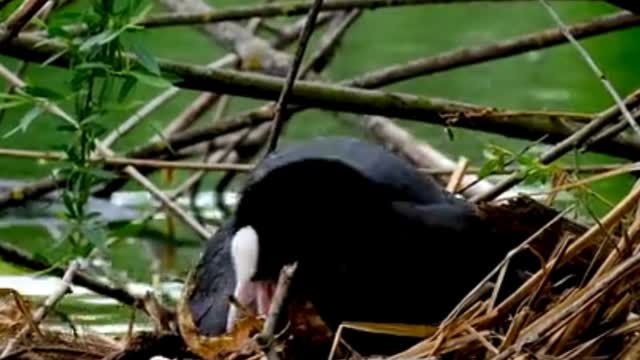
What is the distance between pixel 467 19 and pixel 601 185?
15.6 feet

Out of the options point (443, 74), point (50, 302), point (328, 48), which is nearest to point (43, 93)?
point (50, 302)

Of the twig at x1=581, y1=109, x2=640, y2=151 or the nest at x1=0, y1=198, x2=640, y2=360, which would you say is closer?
the nest at x1=0, y1=198, x2=640, y2=360

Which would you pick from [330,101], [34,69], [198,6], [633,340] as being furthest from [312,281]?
[34,69]

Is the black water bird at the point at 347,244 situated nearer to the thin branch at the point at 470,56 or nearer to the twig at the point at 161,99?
the twig at the point at 161,99

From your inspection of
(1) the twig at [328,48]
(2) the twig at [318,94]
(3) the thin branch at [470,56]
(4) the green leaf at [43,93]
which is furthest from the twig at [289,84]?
(1) the twig at [328,48]

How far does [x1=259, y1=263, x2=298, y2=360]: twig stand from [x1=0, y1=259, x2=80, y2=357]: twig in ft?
1.12

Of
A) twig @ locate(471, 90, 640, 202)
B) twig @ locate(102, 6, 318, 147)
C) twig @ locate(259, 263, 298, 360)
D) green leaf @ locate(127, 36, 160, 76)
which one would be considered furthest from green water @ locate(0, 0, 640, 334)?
twig @ locate(259, 263, 298, 360)

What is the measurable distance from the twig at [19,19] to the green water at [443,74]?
4.36ft

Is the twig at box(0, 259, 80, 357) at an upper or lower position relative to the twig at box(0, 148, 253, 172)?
upper

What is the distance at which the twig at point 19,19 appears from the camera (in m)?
2.64

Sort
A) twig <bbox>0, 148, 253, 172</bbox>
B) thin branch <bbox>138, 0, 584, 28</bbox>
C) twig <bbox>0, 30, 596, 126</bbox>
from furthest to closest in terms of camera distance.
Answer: thin branch <bbox>138, 0, 584, 28</bbox> → twig <bbox>0, 148, 253, 172</bbox> → twig <bbox>0, 30, 596, 126</bbox>

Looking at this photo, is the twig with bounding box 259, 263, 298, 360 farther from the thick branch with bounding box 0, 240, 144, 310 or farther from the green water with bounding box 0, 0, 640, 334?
the green water with bounding box 0, 0, 640, 334

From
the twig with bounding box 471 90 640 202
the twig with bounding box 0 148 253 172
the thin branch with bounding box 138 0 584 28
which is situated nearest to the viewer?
the twig with bounding box 471 90 640 202

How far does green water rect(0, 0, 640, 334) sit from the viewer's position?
5.42 meters
